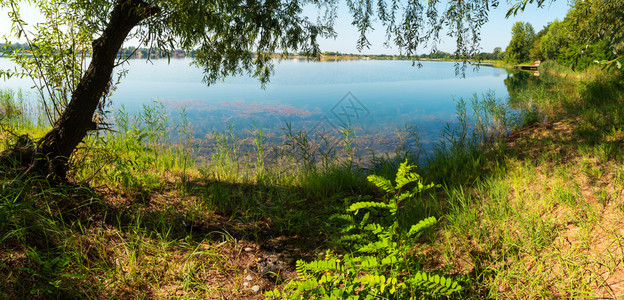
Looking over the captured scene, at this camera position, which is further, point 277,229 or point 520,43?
point 520,43

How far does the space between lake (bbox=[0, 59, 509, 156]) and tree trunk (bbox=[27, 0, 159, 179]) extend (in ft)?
8.62

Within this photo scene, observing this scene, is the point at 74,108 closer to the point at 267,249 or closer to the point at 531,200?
the point at 267,249

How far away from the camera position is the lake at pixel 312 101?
31.8 feet

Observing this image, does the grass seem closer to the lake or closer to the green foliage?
the lake

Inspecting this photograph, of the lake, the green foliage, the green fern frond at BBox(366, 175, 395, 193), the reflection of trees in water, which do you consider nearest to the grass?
the green fern frond at BBox(366, 175, 395, 193)

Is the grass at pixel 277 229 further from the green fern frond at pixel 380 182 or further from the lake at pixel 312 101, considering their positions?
the lake at pixel 312 101

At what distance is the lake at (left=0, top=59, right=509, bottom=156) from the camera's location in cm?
969

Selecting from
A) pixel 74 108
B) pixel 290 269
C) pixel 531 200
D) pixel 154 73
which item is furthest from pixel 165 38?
pixel 154 73

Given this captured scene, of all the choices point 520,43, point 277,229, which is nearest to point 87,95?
point 277,229

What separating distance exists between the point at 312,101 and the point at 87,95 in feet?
36.3

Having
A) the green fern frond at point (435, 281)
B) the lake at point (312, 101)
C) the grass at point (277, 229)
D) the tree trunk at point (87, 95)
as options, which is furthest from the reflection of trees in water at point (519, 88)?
the tree trunk at point (87, 95)

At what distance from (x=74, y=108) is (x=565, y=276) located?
14.7 feet

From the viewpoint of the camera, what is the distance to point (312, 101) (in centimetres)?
1409

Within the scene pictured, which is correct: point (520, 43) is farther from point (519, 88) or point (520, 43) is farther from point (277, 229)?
point (277, 229)
